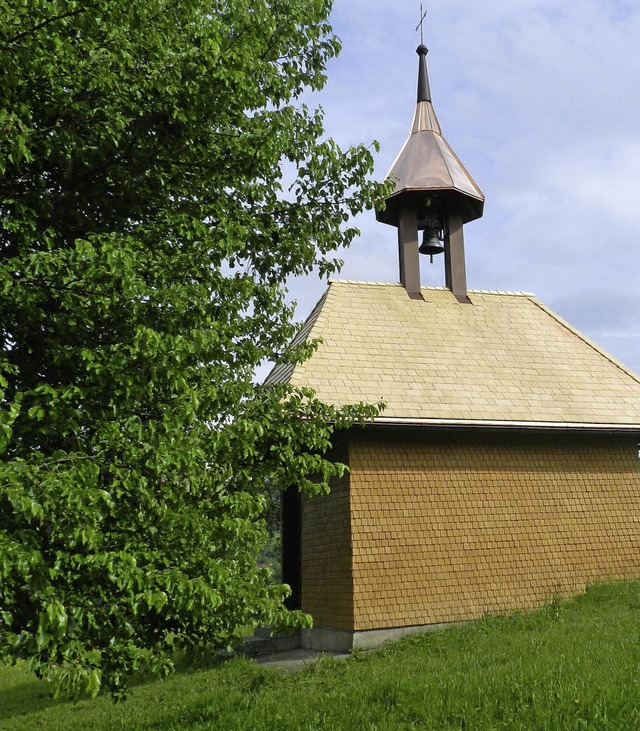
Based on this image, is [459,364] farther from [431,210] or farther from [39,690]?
[39,690]

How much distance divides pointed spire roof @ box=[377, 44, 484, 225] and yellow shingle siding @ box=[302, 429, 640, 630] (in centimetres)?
579

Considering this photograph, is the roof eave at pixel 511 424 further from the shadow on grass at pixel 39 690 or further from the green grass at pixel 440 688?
the shadow on grass at pixel 39 690

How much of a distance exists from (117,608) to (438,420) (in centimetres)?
854

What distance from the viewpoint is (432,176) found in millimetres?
16578

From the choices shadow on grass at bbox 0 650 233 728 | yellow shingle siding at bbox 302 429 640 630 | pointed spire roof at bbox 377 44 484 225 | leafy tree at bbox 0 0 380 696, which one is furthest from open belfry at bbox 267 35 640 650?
leafy tree at bbox 0 0 380 696

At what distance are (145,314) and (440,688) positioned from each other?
16.3ft

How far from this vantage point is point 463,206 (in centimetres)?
1695

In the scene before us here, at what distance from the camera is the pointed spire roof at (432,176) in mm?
16438

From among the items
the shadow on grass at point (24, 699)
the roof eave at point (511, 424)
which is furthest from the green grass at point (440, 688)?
the roof eave at point (511, 424)

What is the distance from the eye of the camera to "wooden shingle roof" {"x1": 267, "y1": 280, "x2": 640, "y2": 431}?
1340 cm

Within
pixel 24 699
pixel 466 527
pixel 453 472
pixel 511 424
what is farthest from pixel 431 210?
pixel 24 699

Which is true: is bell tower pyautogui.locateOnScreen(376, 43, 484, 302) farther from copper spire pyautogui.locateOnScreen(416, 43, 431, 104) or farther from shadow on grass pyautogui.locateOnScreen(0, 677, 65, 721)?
shadow on grass pyautogui.locateOnScreen(0, 677, 65, 721)

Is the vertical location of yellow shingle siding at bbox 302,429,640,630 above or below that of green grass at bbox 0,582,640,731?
above

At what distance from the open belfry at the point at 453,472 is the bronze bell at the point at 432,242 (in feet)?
3.81
